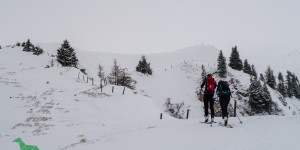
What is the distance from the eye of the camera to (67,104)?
27109mm

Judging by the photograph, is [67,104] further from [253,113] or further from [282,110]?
[282,110]

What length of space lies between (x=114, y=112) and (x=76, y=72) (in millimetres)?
27815

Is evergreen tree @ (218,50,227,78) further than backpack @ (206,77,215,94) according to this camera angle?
Yes

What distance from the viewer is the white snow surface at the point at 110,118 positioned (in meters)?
9.45

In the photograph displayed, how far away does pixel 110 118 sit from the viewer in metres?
23.7

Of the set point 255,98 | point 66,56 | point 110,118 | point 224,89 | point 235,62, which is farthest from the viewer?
point 235,62

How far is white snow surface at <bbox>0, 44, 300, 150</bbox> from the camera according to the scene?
945 cm

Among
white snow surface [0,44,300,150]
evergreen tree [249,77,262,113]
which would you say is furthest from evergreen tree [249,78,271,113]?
white snow surface [0,44,300,150]

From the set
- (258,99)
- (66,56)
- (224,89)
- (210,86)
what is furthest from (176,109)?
(224,89)

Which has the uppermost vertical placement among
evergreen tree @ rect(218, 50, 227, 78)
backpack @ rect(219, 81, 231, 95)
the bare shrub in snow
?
evergreen tree @ rect(218, 50, 227, 78)

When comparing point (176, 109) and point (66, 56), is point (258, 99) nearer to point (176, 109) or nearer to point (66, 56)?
point (176, 109)

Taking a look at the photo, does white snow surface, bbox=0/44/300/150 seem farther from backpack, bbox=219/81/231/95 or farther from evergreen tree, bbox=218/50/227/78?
evergreen tree, bbox=218/50/227/78

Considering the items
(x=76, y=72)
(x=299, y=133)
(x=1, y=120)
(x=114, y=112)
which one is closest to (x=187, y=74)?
(x=76, y=72)

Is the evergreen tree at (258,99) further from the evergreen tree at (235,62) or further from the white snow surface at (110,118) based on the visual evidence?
the evergreen tree at (235,62)
